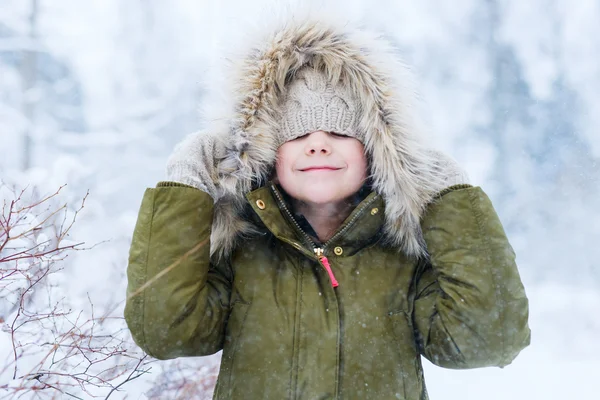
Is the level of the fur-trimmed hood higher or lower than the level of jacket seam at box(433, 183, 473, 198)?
higher

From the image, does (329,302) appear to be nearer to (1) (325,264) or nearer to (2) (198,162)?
(1) (325,264)

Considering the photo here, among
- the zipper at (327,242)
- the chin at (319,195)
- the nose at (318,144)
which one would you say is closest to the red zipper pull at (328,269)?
the zipper at (327,242)

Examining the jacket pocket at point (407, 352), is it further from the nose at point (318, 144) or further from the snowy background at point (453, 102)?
the snowy background at point (453, 102)

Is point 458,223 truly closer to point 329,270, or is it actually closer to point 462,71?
point 329,270

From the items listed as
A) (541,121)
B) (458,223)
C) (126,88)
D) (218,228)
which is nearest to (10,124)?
(126,88)

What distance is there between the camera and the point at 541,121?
8438mm

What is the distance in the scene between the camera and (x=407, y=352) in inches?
53.6

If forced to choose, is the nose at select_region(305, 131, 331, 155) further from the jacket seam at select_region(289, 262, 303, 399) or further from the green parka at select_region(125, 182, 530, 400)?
the jacket seam at select_region(289, 262, 303, 399)

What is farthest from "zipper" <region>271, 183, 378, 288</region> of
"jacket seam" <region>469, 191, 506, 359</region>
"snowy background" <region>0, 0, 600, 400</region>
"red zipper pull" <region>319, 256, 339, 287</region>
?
"snowy background" <region>0, 0, 600, 400</region>

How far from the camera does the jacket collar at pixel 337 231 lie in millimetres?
1386

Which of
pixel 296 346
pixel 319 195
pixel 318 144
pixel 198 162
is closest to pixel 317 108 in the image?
pixel 318 144

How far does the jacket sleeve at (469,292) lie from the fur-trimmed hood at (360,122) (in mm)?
83

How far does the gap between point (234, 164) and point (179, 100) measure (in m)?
7.15

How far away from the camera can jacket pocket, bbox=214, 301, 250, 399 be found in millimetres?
1351
